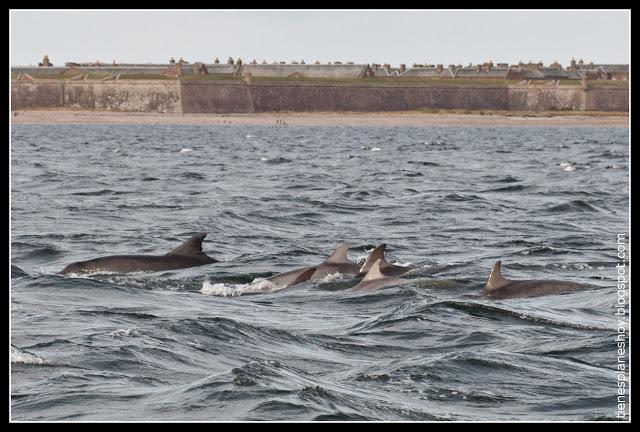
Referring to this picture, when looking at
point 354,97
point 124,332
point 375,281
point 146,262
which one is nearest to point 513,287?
point 375,281

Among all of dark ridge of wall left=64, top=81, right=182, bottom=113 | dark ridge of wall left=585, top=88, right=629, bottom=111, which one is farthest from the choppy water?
dark ridge of wall left=585, top=88, right=629, bottom=111

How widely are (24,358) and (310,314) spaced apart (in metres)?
4.61

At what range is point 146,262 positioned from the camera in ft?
69.8

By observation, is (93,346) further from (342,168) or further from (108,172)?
(342,168)

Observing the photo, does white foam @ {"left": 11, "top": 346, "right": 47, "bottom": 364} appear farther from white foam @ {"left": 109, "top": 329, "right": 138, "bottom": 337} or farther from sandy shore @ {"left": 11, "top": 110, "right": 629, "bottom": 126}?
sandy shore @ {"left": 11, "top": 110, "right": 629, "bottom": 126}

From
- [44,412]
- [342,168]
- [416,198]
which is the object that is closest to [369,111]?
[342,168]

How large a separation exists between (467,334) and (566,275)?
599cm

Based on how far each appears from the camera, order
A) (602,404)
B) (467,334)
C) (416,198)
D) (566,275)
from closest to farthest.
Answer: (602,404) < (467,334) < (566,275) < (416,198)

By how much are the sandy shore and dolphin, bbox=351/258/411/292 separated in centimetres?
12263

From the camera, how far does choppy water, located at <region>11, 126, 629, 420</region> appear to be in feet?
39.9

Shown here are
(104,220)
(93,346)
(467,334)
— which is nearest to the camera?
(93,346)

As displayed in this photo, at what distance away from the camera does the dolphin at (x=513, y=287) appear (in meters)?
18.3

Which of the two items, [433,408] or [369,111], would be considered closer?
[433,408]
